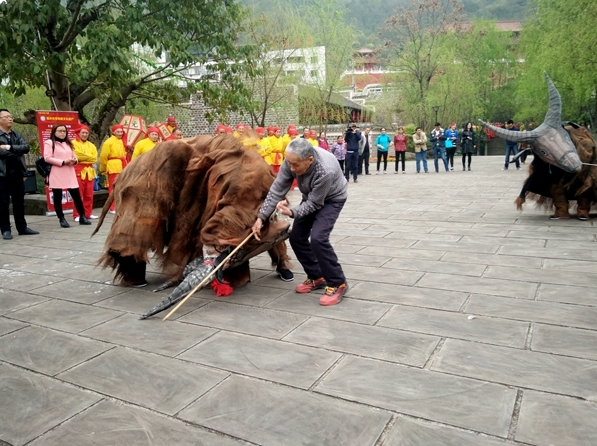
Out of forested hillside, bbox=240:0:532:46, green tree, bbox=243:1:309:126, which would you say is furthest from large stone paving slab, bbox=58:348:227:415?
forested hillside, bbox=240:0:532:46

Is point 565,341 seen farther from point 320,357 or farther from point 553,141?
point 553,141

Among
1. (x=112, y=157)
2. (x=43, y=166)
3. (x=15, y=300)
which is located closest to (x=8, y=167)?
(x=43, y=166)

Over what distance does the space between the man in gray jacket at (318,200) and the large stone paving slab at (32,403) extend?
1839 millimetres

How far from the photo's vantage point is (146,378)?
9.46 ft

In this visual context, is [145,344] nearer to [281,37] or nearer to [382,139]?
[382,139]

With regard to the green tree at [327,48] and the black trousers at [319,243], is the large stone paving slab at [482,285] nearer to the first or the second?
the black trousers at [319,243]

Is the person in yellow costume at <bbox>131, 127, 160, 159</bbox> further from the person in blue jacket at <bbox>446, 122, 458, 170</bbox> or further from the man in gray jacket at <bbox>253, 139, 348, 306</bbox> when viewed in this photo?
the person in blue jacket at <bbox>446, 122, 458, 170</bbox>

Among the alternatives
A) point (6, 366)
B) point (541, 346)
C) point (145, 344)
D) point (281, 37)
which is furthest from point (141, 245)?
point (281, 37)

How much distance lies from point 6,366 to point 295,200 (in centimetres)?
865

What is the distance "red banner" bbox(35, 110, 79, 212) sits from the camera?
963 centimetres

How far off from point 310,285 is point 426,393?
2.01 metres

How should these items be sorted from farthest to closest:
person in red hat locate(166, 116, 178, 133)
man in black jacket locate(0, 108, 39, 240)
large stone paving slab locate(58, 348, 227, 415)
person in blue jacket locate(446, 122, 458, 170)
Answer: person in blue jacket locate(446, 122, 458, 170) → person in red hat locate(166, 116, 178, 133) → man in black jacket locate(0, 108, 39, 240) → large stone paving slab locate(58, 348, 227, 415)

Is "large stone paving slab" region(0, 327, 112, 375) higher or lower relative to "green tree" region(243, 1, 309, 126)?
lower

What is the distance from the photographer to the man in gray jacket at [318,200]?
159 inches
